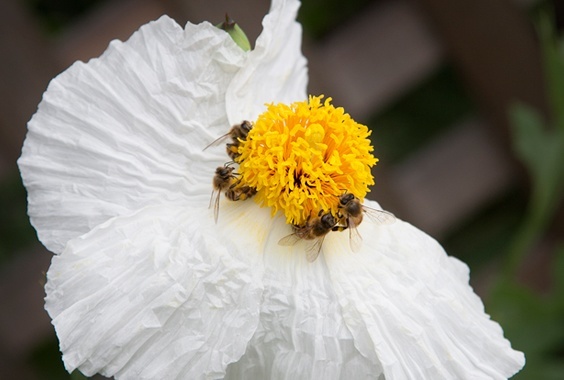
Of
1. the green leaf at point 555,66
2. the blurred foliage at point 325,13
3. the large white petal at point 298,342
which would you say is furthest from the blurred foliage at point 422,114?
the large white petal at point 298,342

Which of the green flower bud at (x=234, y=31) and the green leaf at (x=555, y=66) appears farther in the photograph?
the green leaf at (x=555, y=66)

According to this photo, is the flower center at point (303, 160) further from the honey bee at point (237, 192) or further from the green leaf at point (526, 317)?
the green leaf at point (526, 317)

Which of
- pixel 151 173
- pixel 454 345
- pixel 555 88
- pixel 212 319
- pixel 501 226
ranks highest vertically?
pixel 151 173

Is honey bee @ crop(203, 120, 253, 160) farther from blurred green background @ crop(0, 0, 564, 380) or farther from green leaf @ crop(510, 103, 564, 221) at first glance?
green leaf @ crop(510, 103, 564, 221)

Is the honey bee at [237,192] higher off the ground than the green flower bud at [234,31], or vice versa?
the green flower bud at [234,31]

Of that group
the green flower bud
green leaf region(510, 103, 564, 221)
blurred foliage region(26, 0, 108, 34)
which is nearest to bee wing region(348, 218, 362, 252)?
the green flower bud

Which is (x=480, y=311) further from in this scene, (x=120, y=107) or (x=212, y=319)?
(x=120, y=107)

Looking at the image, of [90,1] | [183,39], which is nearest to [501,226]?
[90,1]
